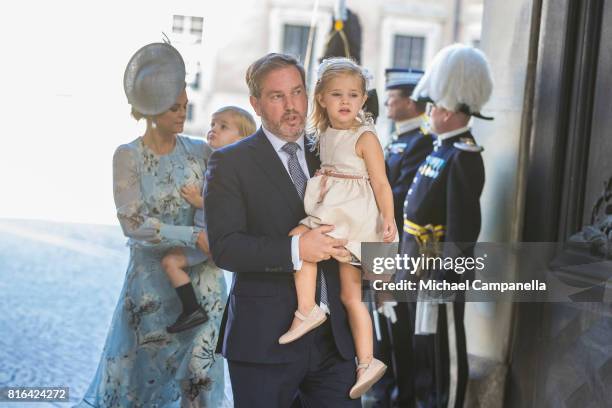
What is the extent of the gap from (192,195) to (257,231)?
697mm

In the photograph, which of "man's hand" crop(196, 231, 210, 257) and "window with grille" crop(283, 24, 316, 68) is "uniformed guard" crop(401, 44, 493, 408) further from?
"man's hand" crop(196, 231, 210, 257)

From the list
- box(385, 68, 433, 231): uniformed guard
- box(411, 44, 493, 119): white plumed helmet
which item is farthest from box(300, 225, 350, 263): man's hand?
box(385, 68, 433, 231): uniformed guard

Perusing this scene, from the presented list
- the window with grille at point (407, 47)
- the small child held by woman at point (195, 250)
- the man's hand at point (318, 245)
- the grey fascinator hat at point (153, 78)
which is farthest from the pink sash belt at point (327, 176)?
the window with grille at point (407, 47)

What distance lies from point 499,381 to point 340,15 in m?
2.02

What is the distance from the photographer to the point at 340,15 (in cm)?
456

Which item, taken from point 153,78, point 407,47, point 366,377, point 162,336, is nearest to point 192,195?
point 153,78

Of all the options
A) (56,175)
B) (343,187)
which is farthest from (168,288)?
(343,187)

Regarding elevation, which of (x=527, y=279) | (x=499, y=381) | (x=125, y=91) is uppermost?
(x=125, y=91)

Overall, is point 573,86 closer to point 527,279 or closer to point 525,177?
point 525,177

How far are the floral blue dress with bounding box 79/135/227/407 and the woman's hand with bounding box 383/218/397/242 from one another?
96cm

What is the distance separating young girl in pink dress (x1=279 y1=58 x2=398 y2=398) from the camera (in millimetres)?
3059

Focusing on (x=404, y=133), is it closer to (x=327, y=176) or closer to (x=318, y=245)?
(x=327, y=176)

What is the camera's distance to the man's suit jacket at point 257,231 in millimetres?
3045

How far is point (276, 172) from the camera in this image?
310cm
